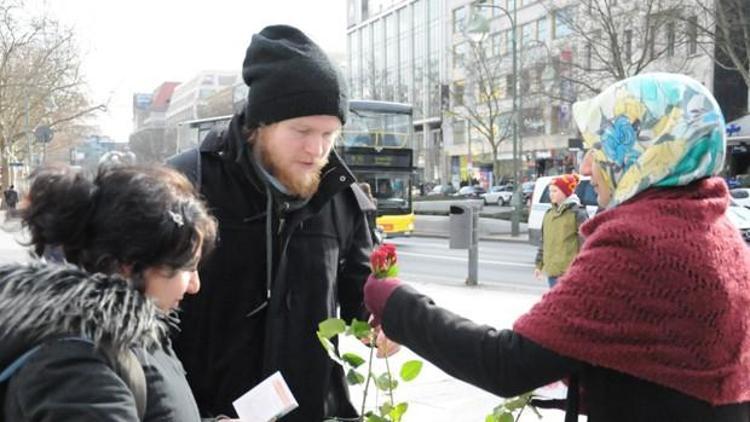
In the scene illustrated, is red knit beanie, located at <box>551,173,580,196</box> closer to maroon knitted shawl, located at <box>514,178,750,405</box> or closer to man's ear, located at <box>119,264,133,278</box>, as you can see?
maroon knitted shawl, located at <box>514,178,750,405</box>

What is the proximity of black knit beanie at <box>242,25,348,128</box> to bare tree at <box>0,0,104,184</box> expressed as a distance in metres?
32.3

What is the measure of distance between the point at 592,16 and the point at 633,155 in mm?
20934

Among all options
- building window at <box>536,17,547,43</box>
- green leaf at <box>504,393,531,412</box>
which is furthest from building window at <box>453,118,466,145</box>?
green leaf at <box>504,393,531,412</box>

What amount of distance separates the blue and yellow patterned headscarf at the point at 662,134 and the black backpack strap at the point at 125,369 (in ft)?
3.19

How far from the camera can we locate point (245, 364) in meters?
1.90

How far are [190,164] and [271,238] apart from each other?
0.99 ft

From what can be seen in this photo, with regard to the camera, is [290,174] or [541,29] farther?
[541,29]

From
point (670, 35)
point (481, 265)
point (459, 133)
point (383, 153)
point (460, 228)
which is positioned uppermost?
point (670, 35)

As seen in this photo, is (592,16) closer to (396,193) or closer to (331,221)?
(396,193)

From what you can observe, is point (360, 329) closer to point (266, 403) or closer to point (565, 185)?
point (266, 403)

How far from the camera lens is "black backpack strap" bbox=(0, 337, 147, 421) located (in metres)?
1.04

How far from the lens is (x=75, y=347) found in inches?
41.9

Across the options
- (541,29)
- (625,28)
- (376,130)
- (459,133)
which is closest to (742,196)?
(625,28)

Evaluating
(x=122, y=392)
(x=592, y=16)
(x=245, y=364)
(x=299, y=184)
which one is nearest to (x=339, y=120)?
(x=299, y=184)
